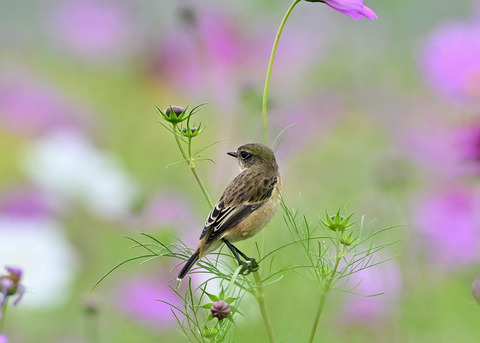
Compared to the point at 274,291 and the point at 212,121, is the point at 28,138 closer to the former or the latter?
the point at 212,121

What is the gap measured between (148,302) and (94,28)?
6.57ft

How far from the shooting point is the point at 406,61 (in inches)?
145

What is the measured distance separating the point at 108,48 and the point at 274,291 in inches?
81.8

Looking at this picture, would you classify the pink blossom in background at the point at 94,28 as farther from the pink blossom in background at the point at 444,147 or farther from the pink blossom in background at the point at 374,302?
the pink blossom in background at the point at 374,302

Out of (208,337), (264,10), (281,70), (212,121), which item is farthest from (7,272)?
(281,70)

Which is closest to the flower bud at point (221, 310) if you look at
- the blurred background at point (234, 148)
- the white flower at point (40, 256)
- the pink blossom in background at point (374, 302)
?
the blurred background at point (234, 148)

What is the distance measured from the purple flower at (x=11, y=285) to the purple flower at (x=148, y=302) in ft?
2.73

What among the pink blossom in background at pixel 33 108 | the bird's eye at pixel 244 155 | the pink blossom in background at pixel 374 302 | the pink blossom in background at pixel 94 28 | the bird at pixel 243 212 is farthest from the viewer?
the pink blossom in background at pixel 94 28

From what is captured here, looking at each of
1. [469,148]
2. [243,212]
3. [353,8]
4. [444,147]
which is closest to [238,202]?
[243,212]

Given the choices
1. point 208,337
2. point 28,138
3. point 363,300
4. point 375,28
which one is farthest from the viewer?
point 375,28

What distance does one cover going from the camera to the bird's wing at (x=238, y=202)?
3.33 feet

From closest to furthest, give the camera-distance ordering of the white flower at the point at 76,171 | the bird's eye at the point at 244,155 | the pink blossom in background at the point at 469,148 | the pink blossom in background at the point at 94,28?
1. the bird's eye at the point at 244,155
2. the pink blossom in background at the point at 469,148
3. the white flower at the point at 76,171
4. the pink blossom in background at the point at 94,28

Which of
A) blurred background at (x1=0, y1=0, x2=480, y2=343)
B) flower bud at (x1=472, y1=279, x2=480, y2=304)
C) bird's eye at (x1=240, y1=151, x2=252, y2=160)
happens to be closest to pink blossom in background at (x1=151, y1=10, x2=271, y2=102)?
blurred background at (x1=0, y1=0, x2=480, y2=343)

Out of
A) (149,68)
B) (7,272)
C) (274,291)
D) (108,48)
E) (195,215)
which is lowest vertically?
(7,272)
